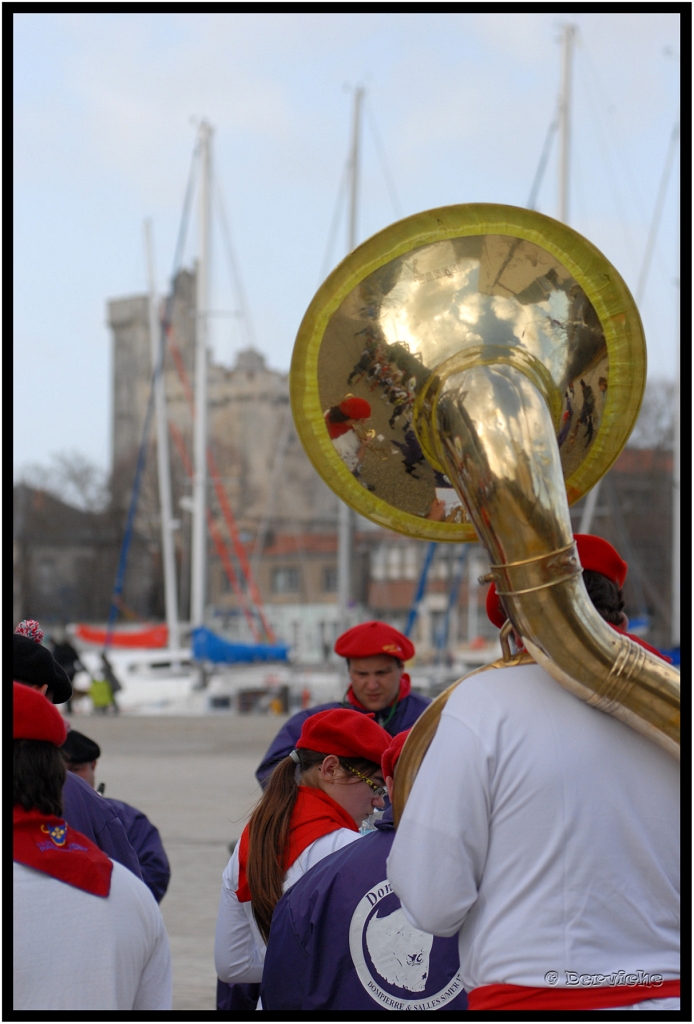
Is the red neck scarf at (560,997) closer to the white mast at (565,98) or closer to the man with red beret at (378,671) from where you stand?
the man with red beret at (378,671)

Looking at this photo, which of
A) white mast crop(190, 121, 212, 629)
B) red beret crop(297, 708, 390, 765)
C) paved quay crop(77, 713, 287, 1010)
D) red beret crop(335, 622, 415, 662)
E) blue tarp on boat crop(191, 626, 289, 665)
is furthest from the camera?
blue tarp on boat crop(191, 626, 289, 665)

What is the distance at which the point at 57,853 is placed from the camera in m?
1.91

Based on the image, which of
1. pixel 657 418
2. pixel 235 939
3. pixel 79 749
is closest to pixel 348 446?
pixel 235 939

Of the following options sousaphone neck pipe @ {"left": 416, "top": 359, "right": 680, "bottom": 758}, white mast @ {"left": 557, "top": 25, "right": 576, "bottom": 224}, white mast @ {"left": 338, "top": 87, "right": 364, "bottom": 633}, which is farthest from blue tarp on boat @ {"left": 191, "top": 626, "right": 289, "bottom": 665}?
sousaphone neck pipe @ {"left": 416, "top": 359, "right": 680, "bottom": 758}

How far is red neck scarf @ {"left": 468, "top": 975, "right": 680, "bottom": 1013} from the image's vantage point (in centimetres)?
182

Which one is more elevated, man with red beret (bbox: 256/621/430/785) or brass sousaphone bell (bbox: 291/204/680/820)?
brass sousaphone bell (bbox: 291/204/680/820)

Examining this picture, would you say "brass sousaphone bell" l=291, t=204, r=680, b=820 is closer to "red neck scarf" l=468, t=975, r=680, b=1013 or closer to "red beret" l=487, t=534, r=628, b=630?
"red beret" l=487, t=534, r=628, b=630

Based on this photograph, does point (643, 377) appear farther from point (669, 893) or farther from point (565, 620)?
point (669, 893)

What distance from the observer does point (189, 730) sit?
19344 mm

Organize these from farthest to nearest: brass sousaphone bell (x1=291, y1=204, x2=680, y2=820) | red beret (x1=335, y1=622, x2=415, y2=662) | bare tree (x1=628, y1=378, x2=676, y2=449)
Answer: bare tree (x1=628, y1=378, x2=676, y2=449)
red beret (x1=335, y1=622, x2=415, y2=662)
brass sousaphone bell (x1=291, y1=204, x2=680, y2=820)

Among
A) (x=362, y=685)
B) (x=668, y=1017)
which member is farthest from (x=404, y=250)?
(x=362, y=685)

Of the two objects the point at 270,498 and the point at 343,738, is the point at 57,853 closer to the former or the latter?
the point at 343,738

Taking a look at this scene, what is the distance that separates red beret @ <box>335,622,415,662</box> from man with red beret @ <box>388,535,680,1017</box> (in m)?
2.64

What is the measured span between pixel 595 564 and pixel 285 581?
57273mm
